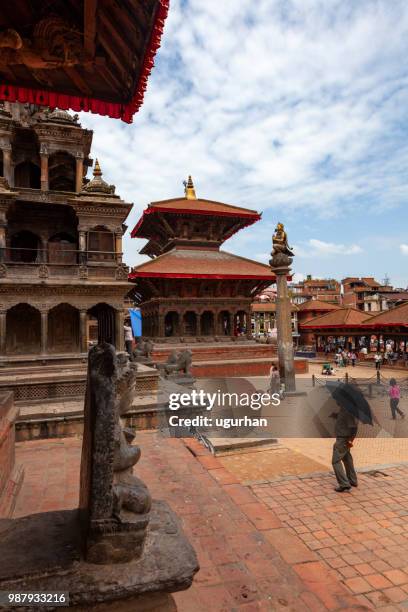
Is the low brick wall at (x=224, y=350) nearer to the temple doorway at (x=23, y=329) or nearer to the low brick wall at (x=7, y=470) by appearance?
the temple doorway at (x=23, y=329)

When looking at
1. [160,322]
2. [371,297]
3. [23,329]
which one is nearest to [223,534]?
[23,329]

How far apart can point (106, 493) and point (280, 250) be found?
602 inches

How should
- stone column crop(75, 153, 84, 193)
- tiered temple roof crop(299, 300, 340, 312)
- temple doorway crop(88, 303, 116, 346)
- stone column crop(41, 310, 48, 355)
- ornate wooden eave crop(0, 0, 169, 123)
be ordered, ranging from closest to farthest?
ornate wooden eave crop(0, 0, 169, 123), stone column crop(41, 310, 48, 355), stone column crop(75, 153, 84, 193), temple doorway crop(88, 303, 116, 346), tiered temple roof crop(299, 300, 340, 312)

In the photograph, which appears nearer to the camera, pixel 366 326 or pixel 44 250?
pixel 44 250

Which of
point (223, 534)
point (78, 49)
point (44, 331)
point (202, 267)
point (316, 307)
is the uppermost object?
point (202, 267)

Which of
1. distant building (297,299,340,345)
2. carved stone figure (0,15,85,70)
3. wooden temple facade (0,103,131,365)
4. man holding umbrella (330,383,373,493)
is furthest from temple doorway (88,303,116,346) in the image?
distant building (297,299,340,345)

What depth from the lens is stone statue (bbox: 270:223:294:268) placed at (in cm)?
1627

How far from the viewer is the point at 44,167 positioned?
624 inches

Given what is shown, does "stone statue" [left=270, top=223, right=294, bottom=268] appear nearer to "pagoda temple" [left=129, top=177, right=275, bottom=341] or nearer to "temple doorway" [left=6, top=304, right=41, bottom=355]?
"pagoda temple" [left=129, top=177, right=275, bottom=341]

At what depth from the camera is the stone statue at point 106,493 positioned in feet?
6.36

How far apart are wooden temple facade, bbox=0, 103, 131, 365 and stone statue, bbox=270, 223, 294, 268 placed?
6.30 m

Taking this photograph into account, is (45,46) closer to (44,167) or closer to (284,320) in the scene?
(284,320)

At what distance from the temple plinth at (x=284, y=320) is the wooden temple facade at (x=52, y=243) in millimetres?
6296

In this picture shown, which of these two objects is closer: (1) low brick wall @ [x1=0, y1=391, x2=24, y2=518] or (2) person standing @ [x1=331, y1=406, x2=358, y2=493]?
(1) low brick wall @ [x1=0, y1=391, x2=24, y2=518]
